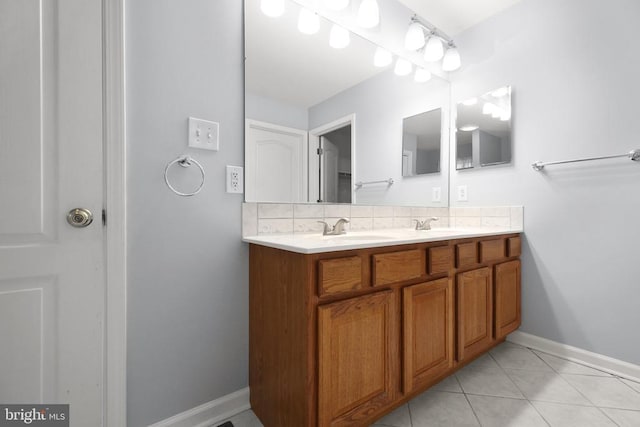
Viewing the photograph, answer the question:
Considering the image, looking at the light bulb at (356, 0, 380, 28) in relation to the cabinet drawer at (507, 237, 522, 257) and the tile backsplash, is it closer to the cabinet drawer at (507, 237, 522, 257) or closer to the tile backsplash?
the tile backsplash

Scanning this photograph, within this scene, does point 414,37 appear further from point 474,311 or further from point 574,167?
point 474,311

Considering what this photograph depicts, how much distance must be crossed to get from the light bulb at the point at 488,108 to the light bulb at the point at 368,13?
105cm

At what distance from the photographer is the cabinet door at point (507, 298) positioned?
5.73 ft

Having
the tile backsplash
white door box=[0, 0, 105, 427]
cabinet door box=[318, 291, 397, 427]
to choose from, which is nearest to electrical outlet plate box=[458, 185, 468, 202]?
the tile backsplash

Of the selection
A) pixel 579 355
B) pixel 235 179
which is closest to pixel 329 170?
pixel 235 179

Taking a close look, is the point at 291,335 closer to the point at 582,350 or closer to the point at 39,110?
the point at 39,110

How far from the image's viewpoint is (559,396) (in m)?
1.41

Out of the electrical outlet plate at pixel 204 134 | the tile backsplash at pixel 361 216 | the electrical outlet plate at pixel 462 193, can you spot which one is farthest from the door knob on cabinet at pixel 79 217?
the electrical outlet plate at pixel 462 193

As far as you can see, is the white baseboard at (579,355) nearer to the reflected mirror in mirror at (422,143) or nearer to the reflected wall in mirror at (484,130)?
the reflected wall in mirror at (484,130)

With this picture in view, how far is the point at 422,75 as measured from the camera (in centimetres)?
222

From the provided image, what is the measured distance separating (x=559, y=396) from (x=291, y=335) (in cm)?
144

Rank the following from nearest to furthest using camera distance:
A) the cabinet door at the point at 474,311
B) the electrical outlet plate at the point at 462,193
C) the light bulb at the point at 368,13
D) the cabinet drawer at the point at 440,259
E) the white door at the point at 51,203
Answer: the white door at the point at 51,203, the cabinet drawer at the point at 440,259, the cabinet door at the point at 474,311, the light bulb at the point at 368,13, the electrical outlet plate at the point at 462,193

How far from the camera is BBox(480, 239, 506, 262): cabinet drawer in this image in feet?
5.41

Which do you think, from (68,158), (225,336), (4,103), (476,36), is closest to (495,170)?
(476,36)
